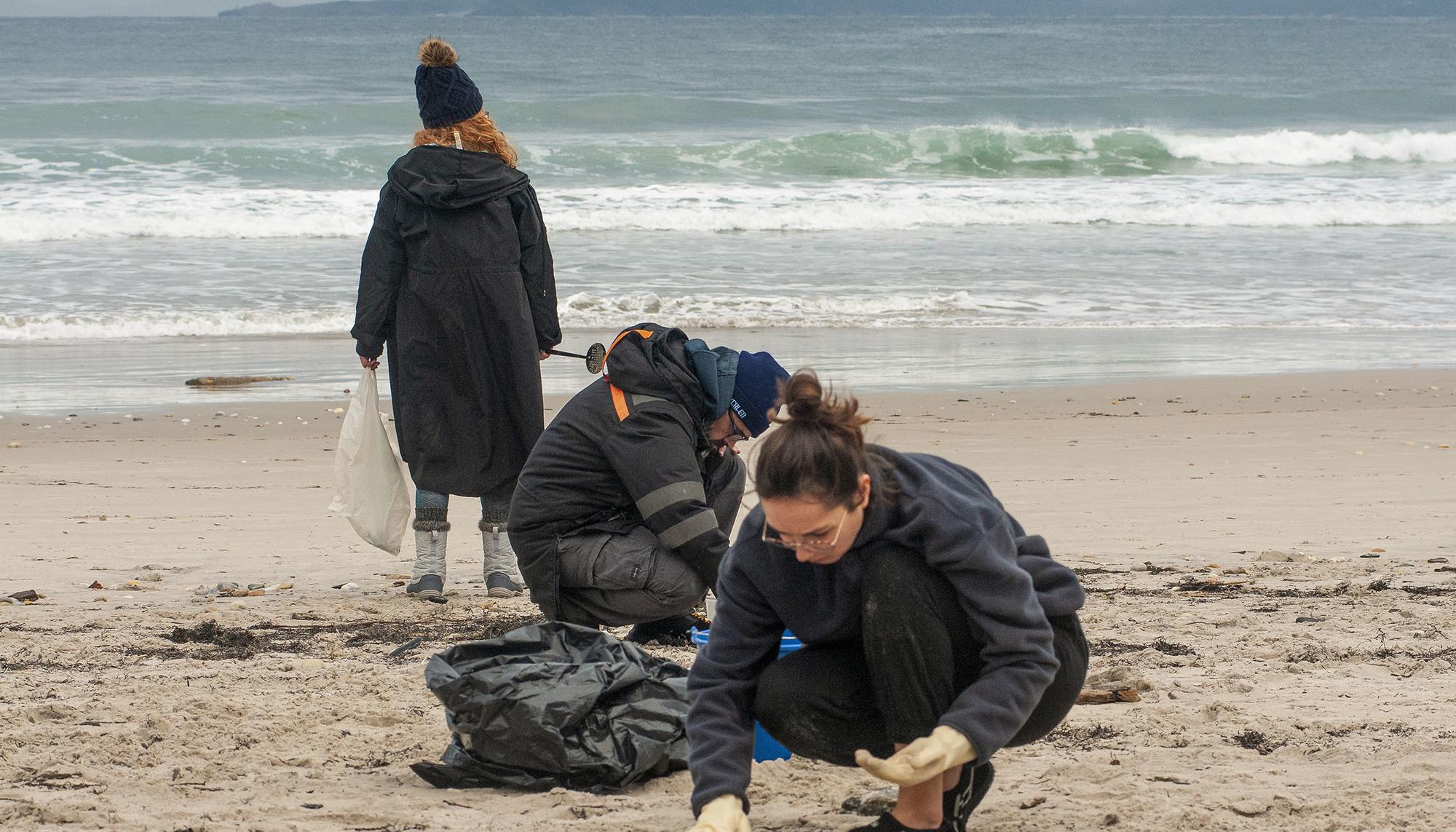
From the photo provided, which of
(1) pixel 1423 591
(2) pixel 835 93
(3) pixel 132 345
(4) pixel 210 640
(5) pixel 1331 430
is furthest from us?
(2) pixel 835 93

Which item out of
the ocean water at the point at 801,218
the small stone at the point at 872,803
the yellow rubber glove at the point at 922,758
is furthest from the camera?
the ocean water at the point at 801,218

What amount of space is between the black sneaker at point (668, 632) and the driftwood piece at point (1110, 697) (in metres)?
1.11

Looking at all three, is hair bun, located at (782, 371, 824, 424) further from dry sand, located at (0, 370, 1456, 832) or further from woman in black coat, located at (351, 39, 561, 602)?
woman in black coat, located at (351, 39, 561, 602)

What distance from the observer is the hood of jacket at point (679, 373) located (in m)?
3.48

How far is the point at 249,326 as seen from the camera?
10938 millimetres

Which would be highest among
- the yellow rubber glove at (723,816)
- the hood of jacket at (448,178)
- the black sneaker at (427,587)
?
the hood of jacket at (448,178)

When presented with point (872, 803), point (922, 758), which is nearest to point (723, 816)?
point (922, 758)

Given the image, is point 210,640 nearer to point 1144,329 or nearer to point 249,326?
point 249,326

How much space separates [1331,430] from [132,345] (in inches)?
317

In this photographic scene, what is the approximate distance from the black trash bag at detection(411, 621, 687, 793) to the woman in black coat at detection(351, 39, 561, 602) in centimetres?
166

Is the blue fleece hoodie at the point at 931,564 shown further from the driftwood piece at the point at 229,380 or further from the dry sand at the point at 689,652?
the driftwood piece at the point at 229,380

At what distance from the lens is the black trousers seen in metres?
2.26

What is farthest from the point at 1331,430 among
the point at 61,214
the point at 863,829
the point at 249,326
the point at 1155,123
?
the point at 1155,123

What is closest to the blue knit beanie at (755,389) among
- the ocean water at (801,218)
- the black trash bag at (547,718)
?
the black trash bag at (547,718)
